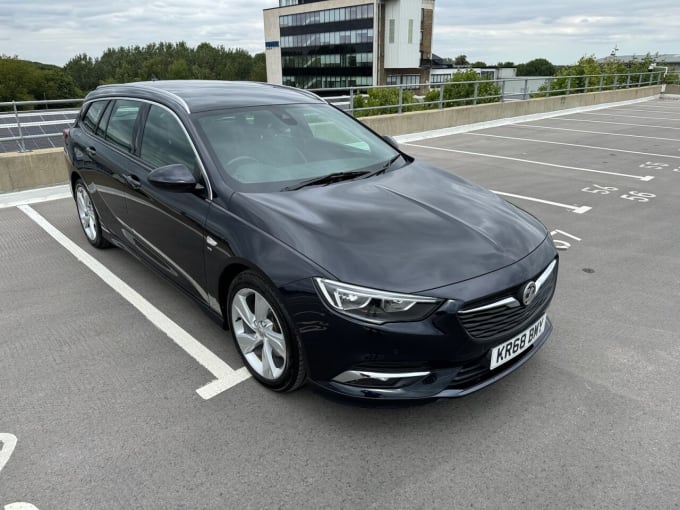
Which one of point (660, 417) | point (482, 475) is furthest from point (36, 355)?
point (660, 417)

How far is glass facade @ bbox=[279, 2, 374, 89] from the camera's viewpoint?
287 feet

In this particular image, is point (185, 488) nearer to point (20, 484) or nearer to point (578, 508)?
point (20, 484)

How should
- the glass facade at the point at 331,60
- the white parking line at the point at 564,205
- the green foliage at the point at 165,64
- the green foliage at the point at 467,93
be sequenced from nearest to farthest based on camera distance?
the white parking line at the point at 564,205
the green foliage at the point at 467,93
the glass facade at the point at 331,60
the green foliage at the point at 165,64

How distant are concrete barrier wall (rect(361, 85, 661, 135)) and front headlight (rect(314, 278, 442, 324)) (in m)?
9.96

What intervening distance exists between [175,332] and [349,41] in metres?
93.2

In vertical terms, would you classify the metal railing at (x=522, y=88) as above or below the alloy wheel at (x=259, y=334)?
above

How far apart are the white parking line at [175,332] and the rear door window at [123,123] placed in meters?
1.19

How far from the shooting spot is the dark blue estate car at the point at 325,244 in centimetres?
246

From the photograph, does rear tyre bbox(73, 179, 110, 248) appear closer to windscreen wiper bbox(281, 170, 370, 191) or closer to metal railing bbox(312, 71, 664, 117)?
windscreen wiper bbox(281, 170, 370, 191)

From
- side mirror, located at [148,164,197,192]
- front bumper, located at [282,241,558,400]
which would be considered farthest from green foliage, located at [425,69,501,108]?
front bumper, located at [282,241,558,400]

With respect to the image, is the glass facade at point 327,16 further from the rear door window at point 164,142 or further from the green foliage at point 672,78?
the rear door window at point 164,142

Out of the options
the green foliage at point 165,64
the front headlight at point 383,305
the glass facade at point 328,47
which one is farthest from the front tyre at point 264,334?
the green foliage at point 165,64

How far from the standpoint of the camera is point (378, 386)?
2.52 m

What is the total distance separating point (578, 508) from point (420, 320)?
1052 millimetres
